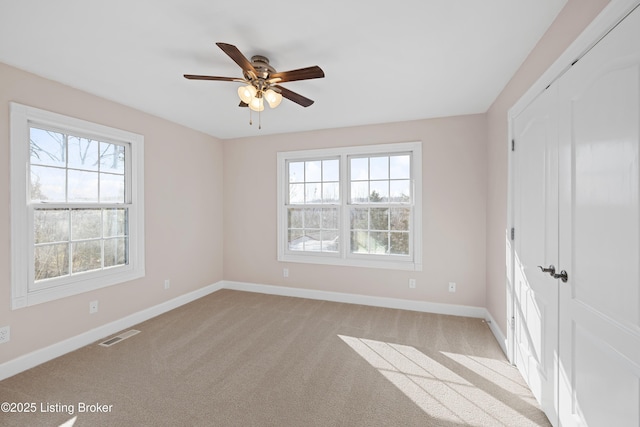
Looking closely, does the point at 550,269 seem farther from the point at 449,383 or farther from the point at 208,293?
the point at 208,293

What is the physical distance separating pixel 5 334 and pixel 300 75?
317 cm

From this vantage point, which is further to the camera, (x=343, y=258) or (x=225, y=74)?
(x=343, y=258)

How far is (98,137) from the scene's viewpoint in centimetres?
312

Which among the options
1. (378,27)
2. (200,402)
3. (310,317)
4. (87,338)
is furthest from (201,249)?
(378,27)

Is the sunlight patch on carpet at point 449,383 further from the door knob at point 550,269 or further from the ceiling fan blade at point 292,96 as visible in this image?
the ceiling fan blade at point 292,96

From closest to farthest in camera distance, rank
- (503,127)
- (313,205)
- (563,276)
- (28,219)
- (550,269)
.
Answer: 1. (563,276)
2. (550,269)
3. (28,219)
4. (503,127)
5. (313,205)

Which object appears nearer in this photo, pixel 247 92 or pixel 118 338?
pixel 247 92

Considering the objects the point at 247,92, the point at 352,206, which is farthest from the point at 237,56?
the point at 352,206

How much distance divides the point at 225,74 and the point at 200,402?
2673mm

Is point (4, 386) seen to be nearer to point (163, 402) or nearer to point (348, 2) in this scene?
point (163, 402)

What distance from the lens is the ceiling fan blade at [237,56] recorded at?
1720 mm

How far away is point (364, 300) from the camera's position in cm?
409

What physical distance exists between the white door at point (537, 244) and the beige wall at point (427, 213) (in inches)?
44.9

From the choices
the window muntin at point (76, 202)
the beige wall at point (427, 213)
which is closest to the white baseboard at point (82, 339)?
the window muntin at point (76, 202)
